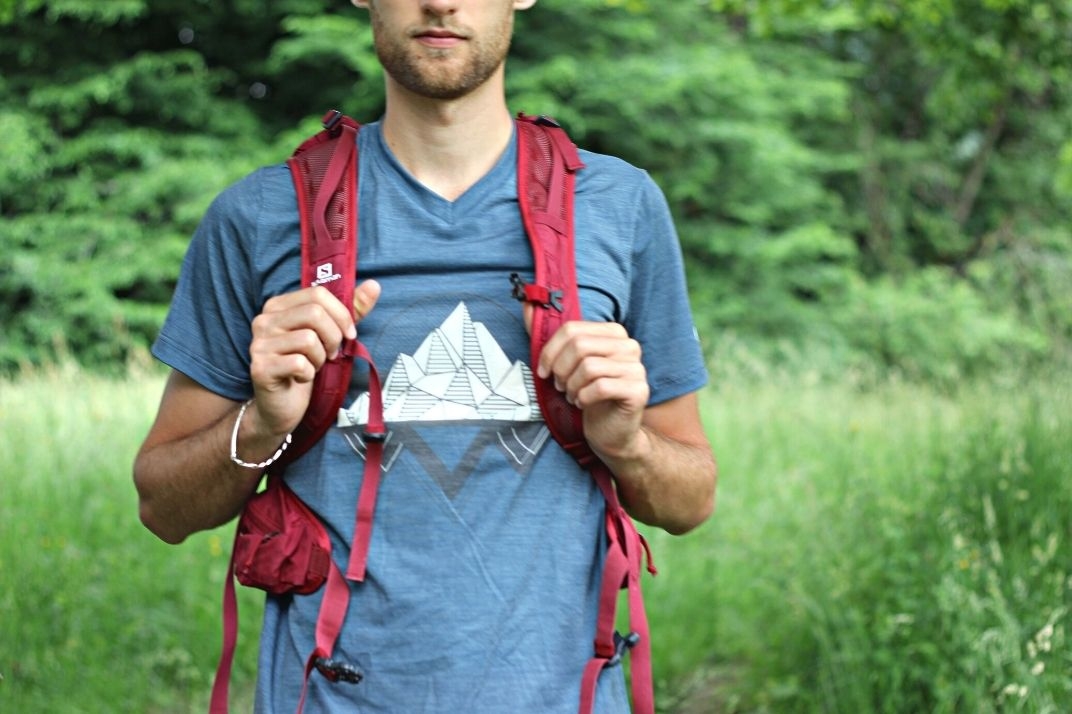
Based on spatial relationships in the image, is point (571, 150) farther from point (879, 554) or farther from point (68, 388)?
point (68, 388)

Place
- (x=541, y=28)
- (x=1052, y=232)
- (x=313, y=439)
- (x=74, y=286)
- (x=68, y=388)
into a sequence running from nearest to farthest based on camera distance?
(x=313, y=439) < (x=68, y=388) < (x=74, y=286) < (x=541, y=28) < (x=1052, y=232)

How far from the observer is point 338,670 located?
2037mm

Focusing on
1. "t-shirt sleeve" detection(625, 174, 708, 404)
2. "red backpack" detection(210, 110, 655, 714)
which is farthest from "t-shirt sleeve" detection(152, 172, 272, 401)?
"t-shirt sleeve" detection(625, 174, 708, 404)

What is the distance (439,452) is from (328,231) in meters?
0.38

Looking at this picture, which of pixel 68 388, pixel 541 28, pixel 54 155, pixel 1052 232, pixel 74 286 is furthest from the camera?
pixel 1052 232

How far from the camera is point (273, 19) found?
18297mm

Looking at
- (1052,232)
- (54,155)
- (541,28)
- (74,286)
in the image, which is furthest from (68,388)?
(1052,232)

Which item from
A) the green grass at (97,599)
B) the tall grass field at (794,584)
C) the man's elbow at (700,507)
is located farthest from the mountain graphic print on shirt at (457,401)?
the green grass at (97,599)

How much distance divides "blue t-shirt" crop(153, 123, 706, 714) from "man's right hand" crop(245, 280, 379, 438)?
0.14 metres

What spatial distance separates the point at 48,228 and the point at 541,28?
21.1 ft

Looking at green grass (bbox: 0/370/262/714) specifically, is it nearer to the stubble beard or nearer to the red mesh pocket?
the red mesh pocket

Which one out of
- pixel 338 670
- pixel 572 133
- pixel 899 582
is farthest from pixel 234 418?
pixel 572 133

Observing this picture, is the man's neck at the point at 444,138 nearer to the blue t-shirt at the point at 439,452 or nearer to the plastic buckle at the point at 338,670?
the blue t-shirt at the point at 439,452

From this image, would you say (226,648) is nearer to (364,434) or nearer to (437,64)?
(364,434)
